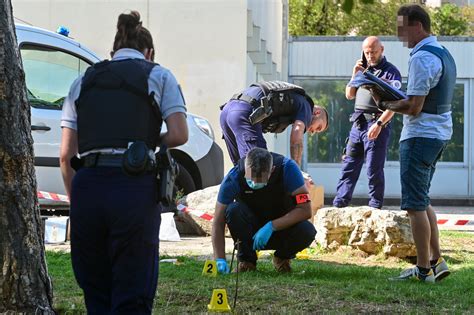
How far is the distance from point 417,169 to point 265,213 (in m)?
1.19

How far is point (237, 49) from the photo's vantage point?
18.0 metres


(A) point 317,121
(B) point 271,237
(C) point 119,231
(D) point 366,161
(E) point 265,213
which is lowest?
(B) point 271,237

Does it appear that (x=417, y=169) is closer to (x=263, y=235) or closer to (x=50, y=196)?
(x=263, y=235)

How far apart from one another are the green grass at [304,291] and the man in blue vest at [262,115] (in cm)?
136

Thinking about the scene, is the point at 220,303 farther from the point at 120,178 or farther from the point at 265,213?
the point at 265,213

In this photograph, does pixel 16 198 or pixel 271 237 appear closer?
pixel 16 198

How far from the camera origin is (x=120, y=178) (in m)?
4.62

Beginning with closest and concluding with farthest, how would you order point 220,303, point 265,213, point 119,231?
point 119,231 < point 220,303 < point 265,213

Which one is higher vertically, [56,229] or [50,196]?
[50,196]

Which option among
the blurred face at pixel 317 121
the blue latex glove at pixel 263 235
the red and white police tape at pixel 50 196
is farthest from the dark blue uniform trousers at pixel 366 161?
the red and white police tape at pixel 50 196

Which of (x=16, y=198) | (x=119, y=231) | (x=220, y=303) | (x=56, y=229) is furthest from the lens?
(x=56, y=229)

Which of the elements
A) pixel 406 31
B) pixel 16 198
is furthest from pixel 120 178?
pixel 406 31

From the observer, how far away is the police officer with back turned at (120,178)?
4605 millimetres

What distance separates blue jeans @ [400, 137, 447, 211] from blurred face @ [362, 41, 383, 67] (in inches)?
112
